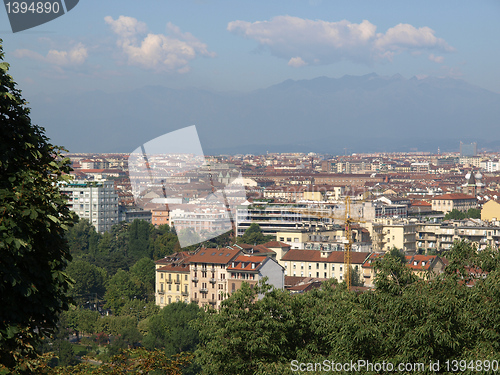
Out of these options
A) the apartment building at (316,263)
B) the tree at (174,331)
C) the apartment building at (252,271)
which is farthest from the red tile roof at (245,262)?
the apartment building at (316,263)

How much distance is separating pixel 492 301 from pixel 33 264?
2135 millimetres

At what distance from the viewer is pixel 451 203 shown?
3759 cm

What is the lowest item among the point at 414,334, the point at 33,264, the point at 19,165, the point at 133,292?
the point at 133,292

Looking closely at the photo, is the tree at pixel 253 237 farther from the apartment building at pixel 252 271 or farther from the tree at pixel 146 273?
the apartment building at pixel 252 271

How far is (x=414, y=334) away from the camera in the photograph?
10.9 feet

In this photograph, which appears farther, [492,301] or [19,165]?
[492,301]

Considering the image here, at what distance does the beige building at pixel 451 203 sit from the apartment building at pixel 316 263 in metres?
20.6

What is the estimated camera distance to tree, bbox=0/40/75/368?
229 cm

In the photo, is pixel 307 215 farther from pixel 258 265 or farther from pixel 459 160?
pixel 459 160

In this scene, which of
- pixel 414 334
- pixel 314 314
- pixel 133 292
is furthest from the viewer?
pixel 133 292

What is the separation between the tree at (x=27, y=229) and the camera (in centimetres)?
229

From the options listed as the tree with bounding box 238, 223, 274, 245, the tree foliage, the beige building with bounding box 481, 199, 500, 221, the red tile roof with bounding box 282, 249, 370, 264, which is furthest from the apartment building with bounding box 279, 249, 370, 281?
the tree foliage

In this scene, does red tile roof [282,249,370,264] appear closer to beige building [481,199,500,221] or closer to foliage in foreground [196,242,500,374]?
foliage in foreground [196,242,500,374]

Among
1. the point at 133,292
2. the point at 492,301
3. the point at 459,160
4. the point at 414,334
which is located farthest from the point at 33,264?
the point at 459,160
